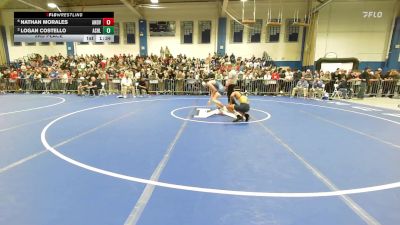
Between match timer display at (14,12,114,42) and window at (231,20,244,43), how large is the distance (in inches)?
553

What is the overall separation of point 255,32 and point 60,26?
16901 millimetres

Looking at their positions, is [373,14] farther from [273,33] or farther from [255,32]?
[255,32]

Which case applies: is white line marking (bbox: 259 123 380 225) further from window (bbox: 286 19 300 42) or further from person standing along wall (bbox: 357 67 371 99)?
window (bbox: 286 19 300 42)

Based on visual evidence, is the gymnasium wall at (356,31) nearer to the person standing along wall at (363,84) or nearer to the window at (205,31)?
the person standing along wall at (363,84)

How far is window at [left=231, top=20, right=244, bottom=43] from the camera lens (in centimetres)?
2306

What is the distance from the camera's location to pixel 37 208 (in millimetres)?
2977

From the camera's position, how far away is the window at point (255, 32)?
22797mm

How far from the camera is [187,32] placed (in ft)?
78.3

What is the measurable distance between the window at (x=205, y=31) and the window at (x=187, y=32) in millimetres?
987

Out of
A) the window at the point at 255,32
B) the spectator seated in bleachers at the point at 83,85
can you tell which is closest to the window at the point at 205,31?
the window at the point at 255,32

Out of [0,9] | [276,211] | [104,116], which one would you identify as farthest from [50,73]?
[276,211]

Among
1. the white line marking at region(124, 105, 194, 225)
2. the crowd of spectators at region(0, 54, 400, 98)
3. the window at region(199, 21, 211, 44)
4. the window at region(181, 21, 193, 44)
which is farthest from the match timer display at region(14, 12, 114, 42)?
the window at region(199, 21, 211, 44)

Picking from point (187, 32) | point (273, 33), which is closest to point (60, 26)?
point (187, 32)

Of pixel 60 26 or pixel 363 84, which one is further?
pixel 363 84
